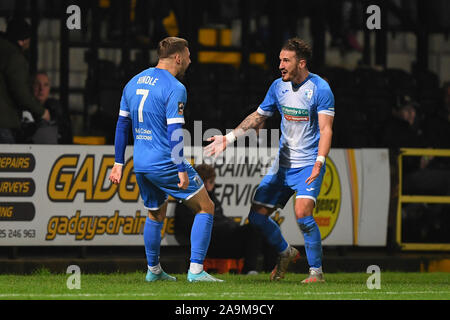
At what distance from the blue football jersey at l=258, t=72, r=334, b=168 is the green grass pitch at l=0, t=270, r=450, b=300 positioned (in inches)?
46.2

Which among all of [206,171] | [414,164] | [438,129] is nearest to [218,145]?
[206,171]

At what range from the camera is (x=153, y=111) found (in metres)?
10.1

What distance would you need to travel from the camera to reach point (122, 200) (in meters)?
12.9

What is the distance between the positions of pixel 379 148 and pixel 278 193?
139 inches

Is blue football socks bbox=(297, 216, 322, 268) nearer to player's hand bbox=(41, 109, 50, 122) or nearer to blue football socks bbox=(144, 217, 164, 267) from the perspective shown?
blue football socks bbox=(144, 217, 164, 267)

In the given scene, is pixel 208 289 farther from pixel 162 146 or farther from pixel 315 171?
pixel 315 171

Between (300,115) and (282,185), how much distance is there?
2.30 feet

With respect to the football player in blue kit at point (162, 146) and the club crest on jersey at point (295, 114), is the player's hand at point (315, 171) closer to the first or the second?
the club crest on jersey at point (295, 114)

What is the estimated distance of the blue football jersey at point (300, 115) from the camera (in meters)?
10.5

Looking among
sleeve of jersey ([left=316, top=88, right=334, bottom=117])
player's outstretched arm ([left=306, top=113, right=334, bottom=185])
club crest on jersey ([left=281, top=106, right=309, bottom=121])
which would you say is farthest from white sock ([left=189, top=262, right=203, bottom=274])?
sleeve of jersey ([left=316, top=88, right=334, bottom=117])
